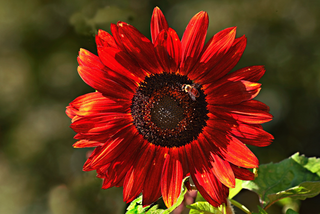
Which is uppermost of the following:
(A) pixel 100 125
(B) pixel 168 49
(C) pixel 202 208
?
(B) pixel 168 49

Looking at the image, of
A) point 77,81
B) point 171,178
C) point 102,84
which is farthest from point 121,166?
point 77,81

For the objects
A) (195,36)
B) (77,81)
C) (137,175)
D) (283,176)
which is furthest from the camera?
(77,81)

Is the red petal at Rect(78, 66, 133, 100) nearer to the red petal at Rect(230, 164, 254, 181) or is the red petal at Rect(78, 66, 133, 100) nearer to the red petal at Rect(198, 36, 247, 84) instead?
the red petal at Rect(198, 36, 247, 84)

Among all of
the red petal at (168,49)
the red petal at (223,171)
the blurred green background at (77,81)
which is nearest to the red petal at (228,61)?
the red petal at (168,49)


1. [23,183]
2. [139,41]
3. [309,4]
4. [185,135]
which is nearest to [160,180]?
[185,135]

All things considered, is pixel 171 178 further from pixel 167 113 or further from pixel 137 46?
pixel 137 46

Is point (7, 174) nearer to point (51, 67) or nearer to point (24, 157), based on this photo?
point (24, 157)

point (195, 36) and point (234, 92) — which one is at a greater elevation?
point (195, 36)
